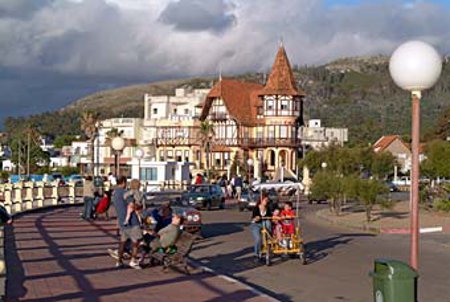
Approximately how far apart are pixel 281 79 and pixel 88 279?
86.0 metres

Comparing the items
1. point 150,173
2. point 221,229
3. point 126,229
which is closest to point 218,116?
point 150,173

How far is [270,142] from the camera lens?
98.8 metres

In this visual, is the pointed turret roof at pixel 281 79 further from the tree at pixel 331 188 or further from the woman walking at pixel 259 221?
the woman walking at pixel 259 221

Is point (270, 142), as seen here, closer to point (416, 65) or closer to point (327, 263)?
point (327, 263)

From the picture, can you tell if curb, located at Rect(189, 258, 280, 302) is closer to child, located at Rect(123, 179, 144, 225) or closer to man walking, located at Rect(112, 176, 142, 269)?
man walking, located at Rect(112, 176, 142, 269)

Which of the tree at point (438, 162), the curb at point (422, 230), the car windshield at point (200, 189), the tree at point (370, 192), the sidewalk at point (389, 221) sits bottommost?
the sidewalk at point (389, 221)

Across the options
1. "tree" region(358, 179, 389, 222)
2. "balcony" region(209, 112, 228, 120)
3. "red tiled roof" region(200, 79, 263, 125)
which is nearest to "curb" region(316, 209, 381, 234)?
"tree" region(358, 179, 389, 222)

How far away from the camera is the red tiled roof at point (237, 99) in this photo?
100m

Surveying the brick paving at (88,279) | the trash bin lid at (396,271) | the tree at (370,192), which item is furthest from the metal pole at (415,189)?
the tree at (370,192)

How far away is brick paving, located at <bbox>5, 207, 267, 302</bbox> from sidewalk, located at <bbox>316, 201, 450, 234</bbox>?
12.7 meters

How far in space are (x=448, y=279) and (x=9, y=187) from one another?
22347mm

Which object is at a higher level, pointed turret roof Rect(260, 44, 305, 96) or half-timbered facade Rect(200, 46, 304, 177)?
pointed turret roof Rect(260, 44, 305, 96)

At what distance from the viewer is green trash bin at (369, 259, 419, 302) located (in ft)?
25.4

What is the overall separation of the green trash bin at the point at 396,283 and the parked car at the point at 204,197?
34182 millimetres
